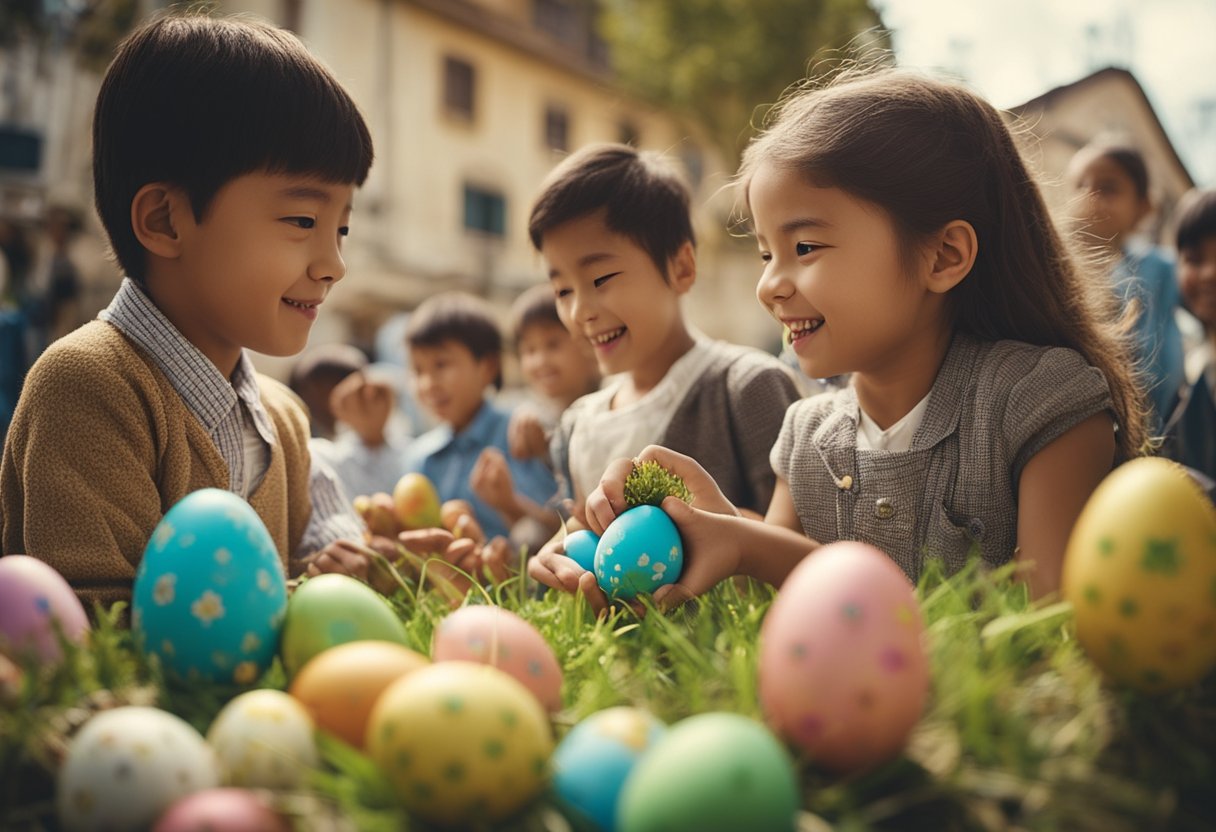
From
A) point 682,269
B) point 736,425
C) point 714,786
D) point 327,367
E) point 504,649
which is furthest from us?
point 327,367

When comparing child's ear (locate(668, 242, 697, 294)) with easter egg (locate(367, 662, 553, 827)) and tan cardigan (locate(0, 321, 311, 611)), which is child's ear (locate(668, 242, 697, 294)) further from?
easter egg (locate(367, 662, 553, 827))

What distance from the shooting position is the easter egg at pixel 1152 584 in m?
1.01

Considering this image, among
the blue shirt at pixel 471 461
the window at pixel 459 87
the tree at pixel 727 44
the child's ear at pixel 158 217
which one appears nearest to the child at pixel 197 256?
the child's ear at pixel 158 217

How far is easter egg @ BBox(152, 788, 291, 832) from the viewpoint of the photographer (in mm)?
899

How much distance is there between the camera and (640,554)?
60.6 inches

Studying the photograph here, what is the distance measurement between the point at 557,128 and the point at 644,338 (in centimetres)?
1902

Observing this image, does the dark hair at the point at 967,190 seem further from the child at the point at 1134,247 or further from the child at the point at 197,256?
the child at the point at 1134,247

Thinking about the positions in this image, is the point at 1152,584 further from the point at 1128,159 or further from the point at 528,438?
the point at 1128,159

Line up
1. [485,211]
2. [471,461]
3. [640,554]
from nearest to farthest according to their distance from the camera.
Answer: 1. [640,554]
2. [471,461]
3. [485,211]

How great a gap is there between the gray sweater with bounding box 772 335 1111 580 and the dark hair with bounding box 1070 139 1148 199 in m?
3.59

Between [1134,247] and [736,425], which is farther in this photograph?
[1134,247]

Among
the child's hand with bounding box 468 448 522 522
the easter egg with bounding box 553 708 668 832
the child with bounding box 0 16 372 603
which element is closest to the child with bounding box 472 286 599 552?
the child's hand with bounding box 468 448 522 522

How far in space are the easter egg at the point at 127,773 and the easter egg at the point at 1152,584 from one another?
1.00 m

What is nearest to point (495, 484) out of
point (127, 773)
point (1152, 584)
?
point (127, 773)
